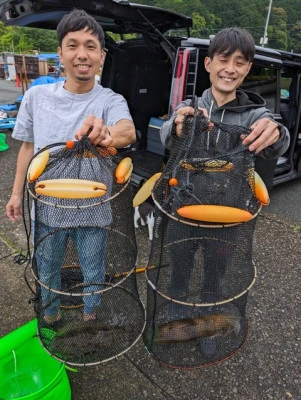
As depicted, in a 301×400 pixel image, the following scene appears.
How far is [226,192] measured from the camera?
5.50 ft

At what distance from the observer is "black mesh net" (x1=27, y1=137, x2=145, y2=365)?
4.91ft

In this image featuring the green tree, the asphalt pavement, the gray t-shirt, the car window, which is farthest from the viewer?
the green tree

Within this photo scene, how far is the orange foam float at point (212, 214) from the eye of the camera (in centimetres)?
131

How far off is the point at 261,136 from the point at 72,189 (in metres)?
0.80

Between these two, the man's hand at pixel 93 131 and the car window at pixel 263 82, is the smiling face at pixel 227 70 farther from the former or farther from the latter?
the car window at pixel 263 82

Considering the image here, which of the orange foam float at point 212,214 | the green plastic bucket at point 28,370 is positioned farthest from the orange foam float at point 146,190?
the green plastic bucket at point 28,370

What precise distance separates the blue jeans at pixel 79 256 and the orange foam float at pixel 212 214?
573mm

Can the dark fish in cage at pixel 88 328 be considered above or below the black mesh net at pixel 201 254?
below

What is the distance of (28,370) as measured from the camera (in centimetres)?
164

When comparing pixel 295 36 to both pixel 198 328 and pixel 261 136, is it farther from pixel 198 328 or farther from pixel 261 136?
pixel 198 328

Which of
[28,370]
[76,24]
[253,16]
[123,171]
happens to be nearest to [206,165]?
[123,171]

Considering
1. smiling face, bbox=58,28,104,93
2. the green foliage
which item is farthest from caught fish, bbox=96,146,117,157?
the green foliage

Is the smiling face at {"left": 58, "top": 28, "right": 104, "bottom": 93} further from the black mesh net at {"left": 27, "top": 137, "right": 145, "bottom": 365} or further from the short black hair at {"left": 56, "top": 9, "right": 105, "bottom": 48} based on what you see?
the black mesh net at {"left": 27, "top": 137, "right": 145, "bottom": 365}

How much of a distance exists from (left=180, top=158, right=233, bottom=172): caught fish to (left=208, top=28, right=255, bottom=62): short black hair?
0.57m
